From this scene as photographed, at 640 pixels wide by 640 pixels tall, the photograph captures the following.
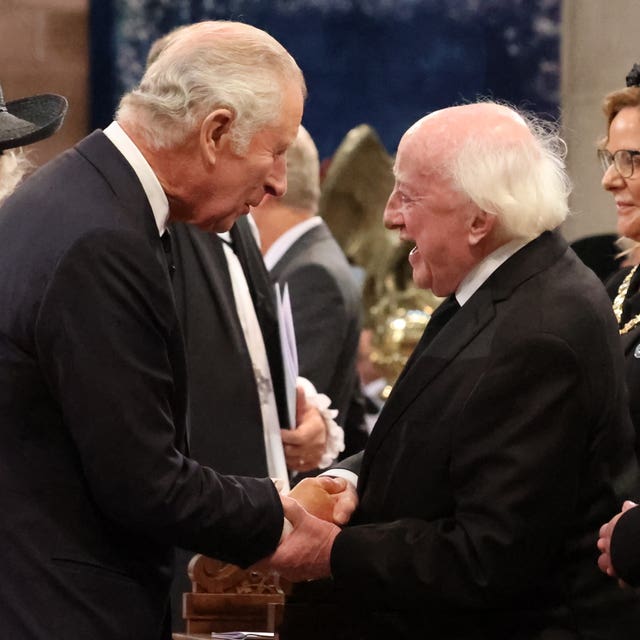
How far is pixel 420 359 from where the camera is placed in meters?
2.72

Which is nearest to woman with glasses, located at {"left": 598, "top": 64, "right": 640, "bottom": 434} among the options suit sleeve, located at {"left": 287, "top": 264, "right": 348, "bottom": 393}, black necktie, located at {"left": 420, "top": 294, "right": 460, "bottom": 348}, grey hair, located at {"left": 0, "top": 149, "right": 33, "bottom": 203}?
black necktie, located at {"left": 420, "top": 294, "right": 460, "bottom": 348}

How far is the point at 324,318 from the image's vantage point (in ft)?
14.8

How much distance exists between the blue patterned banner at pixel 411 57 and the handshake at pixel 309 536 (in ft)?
15.1

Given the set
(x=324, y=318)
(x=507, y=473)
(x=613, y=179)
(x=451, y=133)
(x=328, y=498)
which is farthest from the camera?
(x=324, y=318)

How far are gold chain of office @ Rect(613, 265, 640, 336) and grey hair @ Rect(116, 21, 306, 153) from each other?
1.25m

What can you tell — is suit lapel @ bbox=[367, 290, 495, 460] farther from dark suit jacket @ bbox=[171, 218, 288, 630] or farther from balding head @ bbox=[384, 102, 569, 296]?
dark suit jacket @ bbox=[171, 218, 288, 630]

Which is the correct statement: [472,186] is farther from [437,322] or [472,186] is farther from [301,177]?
[301,177]

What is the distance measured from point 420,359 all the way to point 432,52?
488 cm

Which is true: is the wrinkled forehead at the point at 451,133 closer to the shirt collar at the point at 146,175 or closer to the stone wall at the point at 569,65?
the shirt collar at the point at 146,175

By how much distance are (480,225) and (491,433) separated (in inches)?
16.8

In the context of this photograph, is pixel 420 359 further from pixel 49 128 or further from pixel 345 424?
pixel 345 424

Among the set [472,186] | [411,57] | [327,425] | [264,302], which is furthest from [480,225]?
[411,57]

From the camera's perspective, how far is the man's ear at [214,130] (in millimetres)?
2590

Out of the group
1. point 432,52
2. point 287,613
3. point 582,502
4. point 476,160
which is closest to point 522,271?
point 476,160
